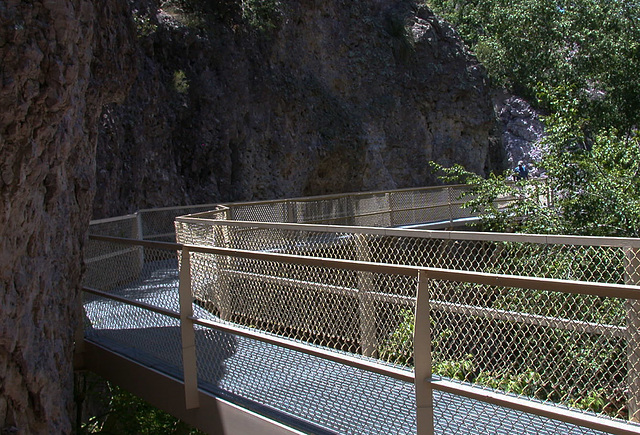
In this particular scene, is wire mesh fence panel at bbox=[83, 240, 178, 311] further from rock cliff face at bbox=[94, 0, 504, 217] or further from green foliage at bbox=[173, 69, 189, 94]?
green foliage at bbox=[173, 69, 189, 94]

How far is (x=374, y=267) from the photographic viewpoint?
11.1 feet

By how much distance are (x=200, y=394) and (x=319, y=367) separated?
35.6 inches

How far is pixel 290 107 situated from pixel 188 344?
19049 mm

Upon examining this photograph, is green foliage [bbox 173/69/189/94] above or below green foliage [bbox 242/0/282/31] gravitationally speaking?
below

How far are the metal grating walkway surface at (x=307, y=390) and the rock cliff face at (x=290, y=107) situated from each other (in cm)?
901

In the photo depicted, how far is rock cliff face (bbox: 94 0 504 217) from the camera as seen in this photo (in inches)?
679

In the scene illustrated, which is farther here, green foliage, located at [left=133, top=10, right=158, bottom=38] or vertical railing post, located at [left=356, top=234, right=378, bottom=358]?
green foliage, located at [left=133, top=10, right=158, bottom=38]

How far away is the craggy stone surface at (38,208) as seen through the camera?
4664 millimetres

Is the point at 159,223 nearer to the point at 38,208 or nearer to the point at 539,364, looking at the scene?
the point at 38,208

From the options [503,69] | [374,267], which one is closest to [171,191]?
[374,267]

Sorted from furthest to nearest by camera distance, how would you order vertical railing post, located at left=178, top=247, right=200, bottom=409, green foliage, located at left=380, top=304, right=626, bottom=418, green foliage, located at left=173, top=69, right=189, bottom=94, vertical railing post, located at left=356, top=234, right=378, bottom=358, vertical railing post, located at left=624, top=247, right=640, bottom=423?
green foliage, located at left=173, top=69, right=189, bottom=94, vertical railing post, located at left=178, top=247, right=200, bottom=409, vertical railing post, located at left=356, top=234, right=378, bottom=358, green foliage, located at left=380, top=304, right=626, bottom=418, vertical railing post, located at left=624, top=247, right=640, bottom=423

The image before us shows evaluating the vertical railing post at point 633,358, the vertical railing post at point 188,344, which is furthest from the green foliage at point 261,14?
the vertical railing post at point 633,358

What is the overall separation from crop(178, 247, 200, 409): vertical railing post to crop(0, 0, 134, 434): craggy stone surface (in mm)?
1316

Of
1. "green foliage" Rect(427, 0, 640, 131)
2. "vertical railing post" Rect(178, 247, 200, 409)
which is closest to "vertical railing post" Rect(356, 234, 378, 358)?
"vertical railing post" Rect(178, 247, 200, 409)
